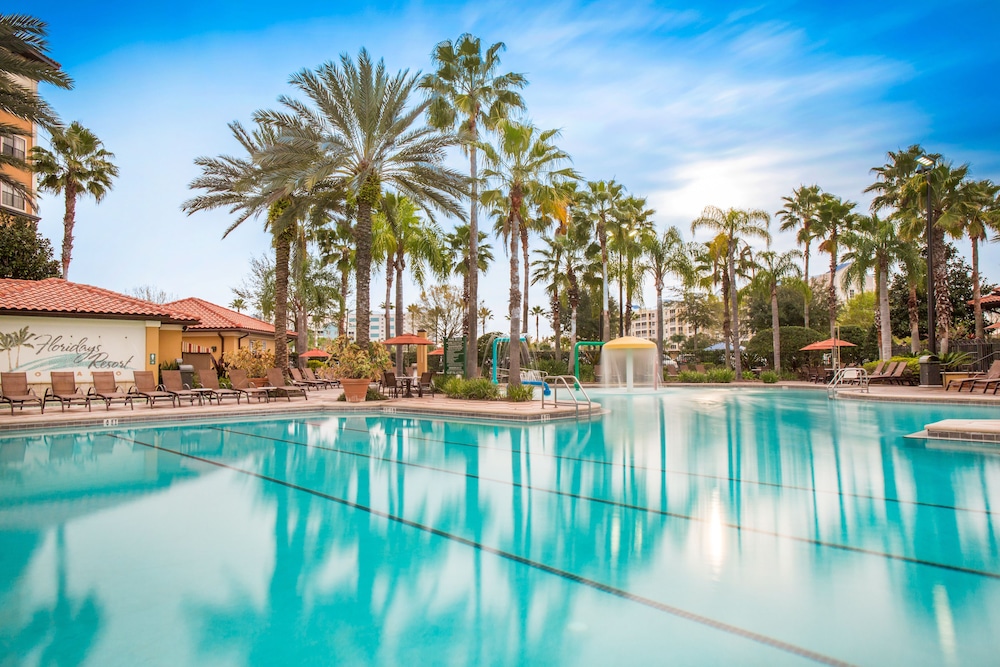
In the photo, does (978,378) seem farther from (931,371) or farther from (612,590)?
(612,590)

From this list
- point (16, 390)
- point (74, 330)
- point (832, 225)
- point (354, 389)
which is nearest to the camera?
point (16, 390)

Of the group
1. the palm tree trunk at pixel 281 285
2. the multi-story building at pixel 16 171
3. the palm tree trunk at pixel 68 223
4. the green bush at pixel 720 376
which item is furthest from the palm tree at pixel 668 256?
the multi-story building at pixel 16 171

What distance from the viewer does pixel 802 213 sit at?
32531mm

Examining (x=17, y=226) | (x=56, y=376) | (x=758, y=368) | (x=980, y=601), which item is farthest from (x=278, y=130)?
(x=758, y=368)

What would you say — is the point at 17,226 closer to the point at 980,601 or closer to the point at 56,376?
the point at 56,376

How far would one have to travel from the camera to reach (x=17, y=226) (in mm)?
24500

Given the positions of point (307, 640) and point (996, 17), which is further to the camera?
point (996, 17)

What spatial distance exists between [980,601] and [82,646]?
17.6 ft

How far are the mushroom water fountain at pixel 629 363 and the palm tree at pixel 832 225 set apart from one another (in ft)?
32.5

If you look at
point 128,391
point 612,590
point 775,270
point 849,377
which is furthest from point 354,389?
point 775,270

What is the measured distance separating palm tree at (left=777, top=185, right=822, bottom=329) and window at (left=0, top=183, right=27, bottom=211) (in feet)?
128

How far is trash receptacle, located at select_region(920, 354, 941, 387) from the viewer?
20.8 m

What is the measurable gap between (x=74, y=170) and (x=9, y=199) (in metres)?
3.30

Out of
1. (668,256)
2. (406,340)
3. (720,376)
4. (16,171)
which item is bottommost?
(720,376)
